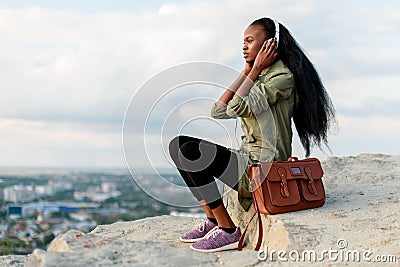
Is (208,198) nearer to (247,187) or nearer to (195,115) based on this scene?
(247,187)

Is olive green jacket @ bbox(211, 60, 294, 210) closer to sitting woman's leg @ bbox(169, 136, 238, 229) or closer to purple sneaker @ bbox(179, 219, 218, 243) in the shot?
sitting woman's leg @ bbox(169, 136, 238, 229)

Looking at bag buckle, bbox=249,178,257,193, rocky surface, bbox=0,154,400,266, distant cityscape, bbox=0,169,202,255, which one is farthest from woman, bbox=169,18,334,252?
distant cityscape, bbox=0,169,202,255

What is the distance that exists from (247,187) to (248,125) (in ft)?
1.52

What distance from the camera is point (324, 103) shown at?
4.93 meters

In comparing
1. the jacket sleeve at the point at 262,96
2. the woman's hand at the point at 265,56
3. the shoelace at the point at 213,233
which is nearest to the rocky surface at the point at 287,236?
the shoelace at the point at 213,233

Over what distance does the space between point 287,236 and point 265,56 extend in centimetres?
136

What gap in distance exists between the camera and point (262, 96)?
450cm

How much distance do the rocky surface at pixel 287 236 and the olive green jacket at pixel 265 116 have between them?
1.48 ft

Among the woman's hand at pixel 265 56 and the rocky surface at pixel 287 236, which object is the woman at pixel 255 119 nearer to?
the woman's hand at pixel 265 56

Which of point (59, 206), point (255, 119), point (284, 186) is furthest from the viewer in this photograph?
point (59, 206)

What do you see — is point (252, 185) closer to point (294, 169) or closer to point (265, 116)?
point (294, 169)

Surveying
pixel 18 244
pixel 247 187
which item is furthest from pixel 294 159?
pixel 18 244

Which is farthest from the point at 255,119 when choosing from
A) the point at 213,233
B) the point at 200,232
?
the point at 200,232

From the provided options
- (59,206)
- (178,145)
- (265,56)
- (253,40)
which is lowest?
(59,206)
